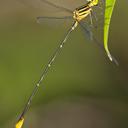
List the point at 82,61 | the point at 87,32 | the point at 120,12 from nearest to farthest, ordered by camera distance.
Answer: the point at 87,32, the point at 120,12, the point at 82,61

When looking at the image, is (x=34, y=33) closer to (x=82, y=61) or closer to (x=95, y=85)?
(x=82, y=61)

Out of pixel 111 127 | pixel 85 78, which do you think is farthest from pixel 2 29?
pixel 111 127

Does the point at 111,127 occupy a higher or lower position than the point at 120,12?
lower

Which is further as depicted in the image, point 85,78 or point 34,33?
point 34,33

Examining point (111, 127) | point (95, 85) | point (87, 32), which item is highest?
point (87, 32)

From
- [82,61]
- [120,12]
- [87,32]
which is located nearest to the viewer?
[87,32]

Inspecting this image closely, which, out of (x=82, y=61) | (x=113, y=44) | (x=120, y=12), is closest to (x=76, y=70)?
(x=82, y=61)

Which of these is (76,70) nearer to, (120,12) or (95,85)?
(95,85)
